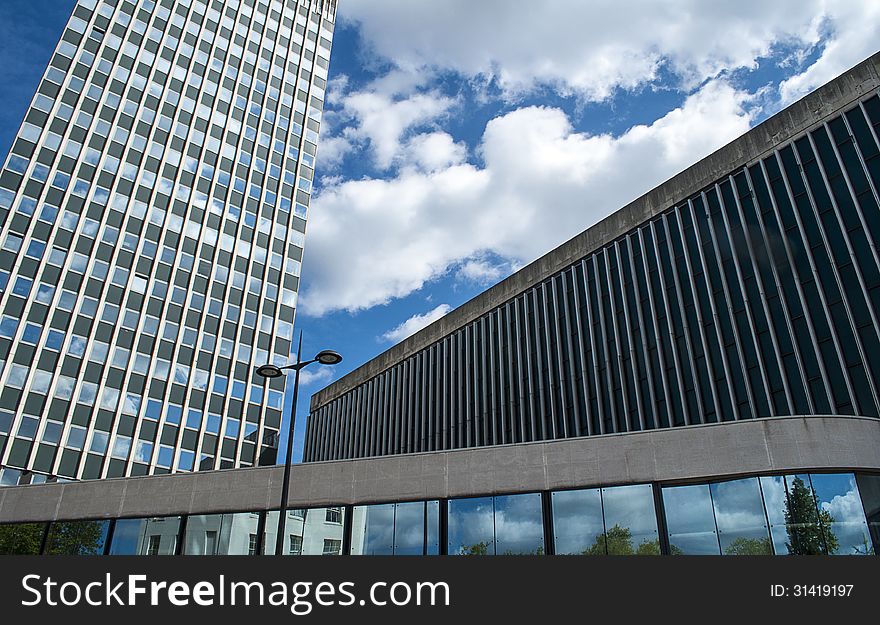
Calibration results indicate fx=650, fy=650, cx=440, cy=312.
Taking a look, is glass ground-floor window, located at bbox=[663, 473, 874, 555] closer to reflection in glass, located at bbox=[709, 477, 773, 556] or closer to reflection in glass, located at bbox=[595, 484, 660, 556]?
reflection in glass, located at bbox=[709, 477, 773, 556]

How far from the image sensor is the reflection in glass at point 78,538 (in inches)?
912

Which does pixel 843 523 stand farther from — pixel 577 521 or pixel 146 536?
pixel 146 536

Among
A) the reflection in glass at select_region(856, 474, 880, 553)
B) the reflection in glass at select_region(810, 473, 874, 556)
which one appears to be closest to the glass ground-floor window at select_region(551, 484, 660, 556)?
the reflection in glass at select_region(810, 473, 874, 556)

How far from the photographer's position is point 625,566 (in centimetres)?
1184

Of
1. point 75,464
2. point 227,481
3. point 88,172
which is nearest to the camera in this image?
point 227,481

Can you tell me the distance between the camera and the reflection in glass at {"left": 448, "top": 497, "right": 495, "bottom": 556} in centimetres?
1947

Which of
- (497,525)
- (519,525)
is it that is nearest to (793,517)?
(519,525)

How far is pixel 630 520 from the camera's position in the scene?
18344 millimetres

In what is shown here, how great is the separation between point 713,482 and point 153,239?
51.4 metres

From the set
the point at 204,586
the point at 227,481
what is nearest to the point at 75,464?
the point at 227,481

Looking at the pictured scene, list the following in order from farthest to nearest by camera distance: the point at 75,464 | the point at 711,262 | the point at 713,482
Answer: the point at 75,464, the point at 711,262, the point at 713,482

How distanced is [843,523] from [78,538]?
24831 millimetres

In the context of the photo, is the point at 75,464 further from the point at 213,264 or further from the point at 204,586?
the point at 204,586

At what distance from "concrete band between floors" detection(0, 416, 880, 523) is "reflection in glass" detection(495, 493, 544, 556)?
1.15 ft
